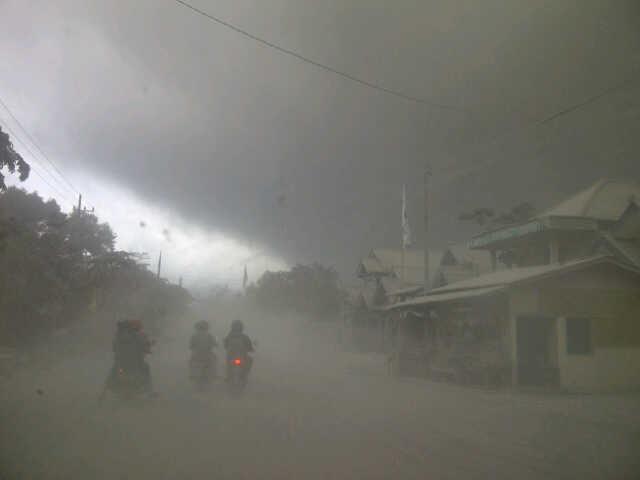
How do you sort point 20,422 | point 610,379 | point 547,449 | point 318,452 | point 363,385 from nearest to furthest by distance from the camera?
1. point 318,452
2. point 547,449
3. point 20,422
4. point 610,379
5. point 363,385

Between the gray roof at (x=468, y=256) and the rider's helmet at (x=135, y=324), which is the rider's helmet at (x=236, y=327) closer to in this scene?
the rider's helmet at (x=135, y=324)

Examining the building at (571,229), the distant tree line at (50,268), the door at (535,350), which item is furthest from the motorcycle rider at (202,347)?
the building at (571,229)

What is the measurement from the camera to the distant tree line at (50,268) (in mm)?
19797

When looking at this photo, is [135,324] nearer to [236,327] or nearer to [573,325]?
[236,327]

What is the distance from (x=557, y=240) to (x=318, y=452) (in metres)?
21.5

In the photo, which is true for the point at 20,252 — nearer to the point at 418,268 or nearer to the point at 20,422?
the point at 20,422

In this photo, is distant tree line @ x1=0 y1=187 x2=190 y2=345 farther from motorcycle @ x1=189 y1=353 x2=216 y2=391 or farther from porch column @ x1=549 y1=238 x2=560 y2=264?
porch column @ x1=549 y1=238 x2=560 y2=264

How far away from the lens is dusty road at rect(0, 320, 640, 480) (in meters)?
7.47

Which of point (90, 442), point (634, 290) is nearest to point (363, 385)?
point (634, 290)

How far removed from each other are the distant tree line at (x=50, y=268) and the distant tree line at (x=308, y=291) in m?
26.8

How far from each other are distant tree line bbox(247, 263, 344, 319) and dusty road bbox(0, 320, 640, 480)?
4060 centimetres

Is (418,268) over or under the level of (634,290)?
over

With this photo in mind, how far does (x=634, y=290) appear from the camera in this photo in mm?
19297

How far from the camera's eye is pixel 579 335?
1891 cm
